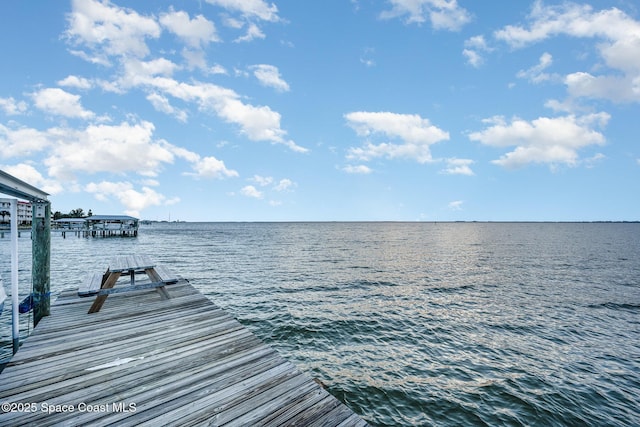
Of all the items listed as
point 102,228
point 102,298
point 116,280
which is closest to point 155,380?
point 102,298

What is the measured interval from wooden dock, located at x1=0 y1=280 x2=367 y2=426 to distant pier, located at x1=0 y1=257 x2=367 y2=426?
0.01m

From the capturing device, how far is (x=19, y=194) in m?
4.28

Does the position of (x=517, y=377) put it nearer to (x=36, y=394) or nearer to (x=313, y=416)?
(x=313, y=416)

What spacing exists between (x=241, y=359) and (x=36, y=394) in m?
2.43

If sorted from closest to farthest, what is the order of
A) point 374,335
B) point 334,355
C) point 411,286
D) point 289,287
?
point 334,355 < point 374,335 < point 289,287 < point 411,286

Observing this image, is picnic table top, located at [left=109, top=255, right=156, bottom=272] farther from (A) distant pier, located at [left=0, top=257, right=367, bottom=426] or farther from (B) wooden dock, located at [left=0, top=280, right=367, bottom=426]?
(B) wooden dock, located at [left=0, top=280, right=367, bottom=426]

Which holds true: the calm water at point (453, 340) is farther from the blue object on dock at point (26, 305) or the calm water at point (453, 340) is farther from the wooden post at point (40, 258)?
the blue object on dock at point (26, 305)

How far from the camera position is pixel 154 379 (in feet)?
12.1

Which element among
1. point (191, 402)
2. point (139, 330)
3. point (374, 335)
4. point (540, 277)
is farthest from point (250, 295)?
point (540, 277)

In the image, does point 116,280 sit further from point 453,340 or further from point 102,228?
point 102,228

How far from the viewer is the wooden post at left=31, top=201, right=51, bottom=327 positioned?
18.3ft

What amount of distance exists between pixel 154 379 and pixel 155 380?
0.03m

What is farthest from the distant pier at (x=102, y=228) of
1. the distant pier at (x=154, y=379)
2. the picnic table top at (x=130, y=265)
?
the distant pier at (x=154, y=379)

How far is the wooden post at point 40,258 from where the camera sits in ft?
18.3
